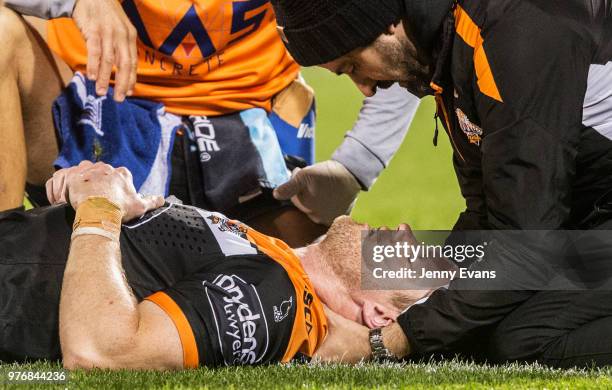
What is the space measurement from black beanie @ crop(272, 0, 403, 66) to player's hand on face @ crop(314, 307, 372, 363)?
722 mm

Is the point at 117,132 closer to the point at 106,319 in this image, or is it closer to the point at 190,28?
the point at 190,28

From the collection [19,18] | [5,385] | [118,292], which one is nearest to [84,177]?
[118,292]

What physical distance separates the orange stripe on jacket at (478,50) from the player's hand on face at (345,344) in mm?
739

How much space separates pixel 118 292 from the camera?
2.56 metres

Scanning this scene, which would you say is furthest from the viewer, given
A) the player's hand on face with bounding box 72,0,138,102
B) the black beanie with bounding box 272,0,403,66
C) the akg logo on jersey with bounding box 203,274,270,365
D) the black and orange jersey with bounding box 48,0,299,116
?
the black and orange jersey with bounding box 48,0,299,116

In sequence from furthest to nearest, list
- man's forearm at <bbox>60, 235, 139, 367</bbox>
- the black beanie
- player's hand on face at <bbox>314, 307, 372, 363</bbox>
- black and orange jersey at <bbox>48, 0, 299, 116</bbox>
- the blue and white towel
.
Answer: black and orange jersey at <bbox>48, 0, 299, 116</bbox>, the blue and white towel, player's hand on face at <bbox>314, 307, 372, 363</bbox>, the black beanie, man's forearm at <bbox>60, 235, 139, 367</bbox>

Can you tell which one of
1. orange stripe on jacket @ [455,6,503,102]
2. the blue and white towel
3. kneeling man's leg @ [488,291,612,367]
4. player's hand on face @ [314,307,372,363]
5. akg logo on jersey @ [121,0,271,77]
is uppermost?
akg logo on jersey @ [121,0,271,77]

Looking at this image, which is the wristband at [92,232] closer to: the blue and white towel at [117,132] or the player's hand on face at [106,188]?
the player's hand on face at [106,188]

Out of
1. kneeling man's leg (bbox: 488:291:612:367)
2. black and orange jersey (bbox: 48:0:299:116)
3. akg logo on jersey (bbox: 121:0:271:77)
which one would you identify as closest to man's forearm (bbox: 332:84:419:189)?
black and orange jersey (bbox: 48:0:299:116)

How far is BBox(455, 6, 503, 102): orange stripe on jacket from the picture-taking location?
2594 mm

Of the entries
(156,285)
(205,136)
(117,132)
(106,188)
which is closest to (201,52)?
(205,136)

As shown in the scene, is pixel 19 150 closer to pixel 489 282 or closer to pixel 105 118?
pixel 105 118

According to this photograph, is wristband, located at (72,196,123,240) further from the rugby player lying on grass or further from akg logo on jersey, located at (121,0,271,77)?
akg logo on jersey, located at (121,0,271,77)

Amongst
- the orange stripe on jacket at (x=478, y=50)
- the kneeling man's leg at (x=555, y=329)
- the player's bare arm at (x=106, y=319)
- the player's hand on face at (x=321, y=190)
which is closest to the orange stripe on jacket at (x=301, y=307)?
the player's bare arm at (x=106, y=319)
